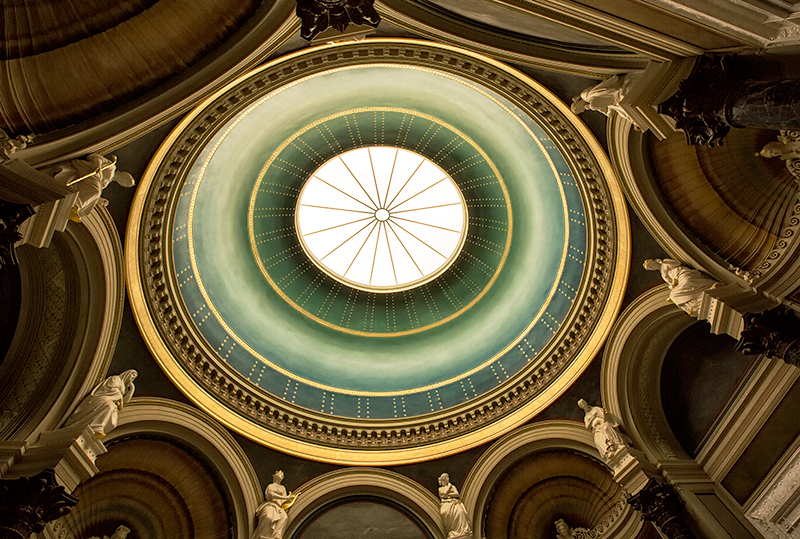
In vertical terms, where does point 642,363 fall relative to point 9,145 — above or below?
below

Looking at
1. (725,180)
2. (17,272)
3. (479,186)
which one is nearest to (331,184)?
(479,186)

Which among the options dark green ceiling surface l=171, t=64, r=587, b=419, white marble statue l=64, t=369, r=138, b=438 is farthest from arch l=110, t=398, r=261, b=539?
dark green ceiling surface l=171, t=64, r=587, b=419

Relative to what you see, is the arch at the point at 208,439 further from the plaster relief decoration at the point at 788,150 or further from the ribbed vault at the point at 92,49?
the plaster relief decoration at the point at 788,150

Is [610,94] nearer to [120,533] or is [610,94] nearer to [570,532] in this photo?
[570,532]

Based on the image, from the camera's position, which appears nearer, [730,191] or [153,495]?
[730,191]

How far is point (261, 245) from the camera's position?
1277cm

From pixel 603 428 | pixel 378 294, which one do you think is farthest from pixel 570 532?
pixel 378 294

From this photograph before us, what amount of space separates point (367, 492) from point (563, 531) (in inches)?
150

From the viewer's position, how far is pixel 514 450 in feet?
34.6

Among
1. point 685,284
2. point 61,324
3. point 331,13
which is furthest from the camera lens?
point 61,324

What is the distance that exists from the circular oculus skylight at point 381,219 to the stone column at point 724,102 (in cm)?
815

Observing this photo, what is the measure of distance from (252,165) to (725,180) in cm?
918

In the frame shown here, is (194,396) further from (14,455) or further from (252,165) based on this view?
(252,165)

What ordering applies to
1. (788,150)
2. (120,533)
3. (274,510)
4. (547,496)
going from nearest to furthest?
(788,150), (120,533), (274,510), (547,496)
